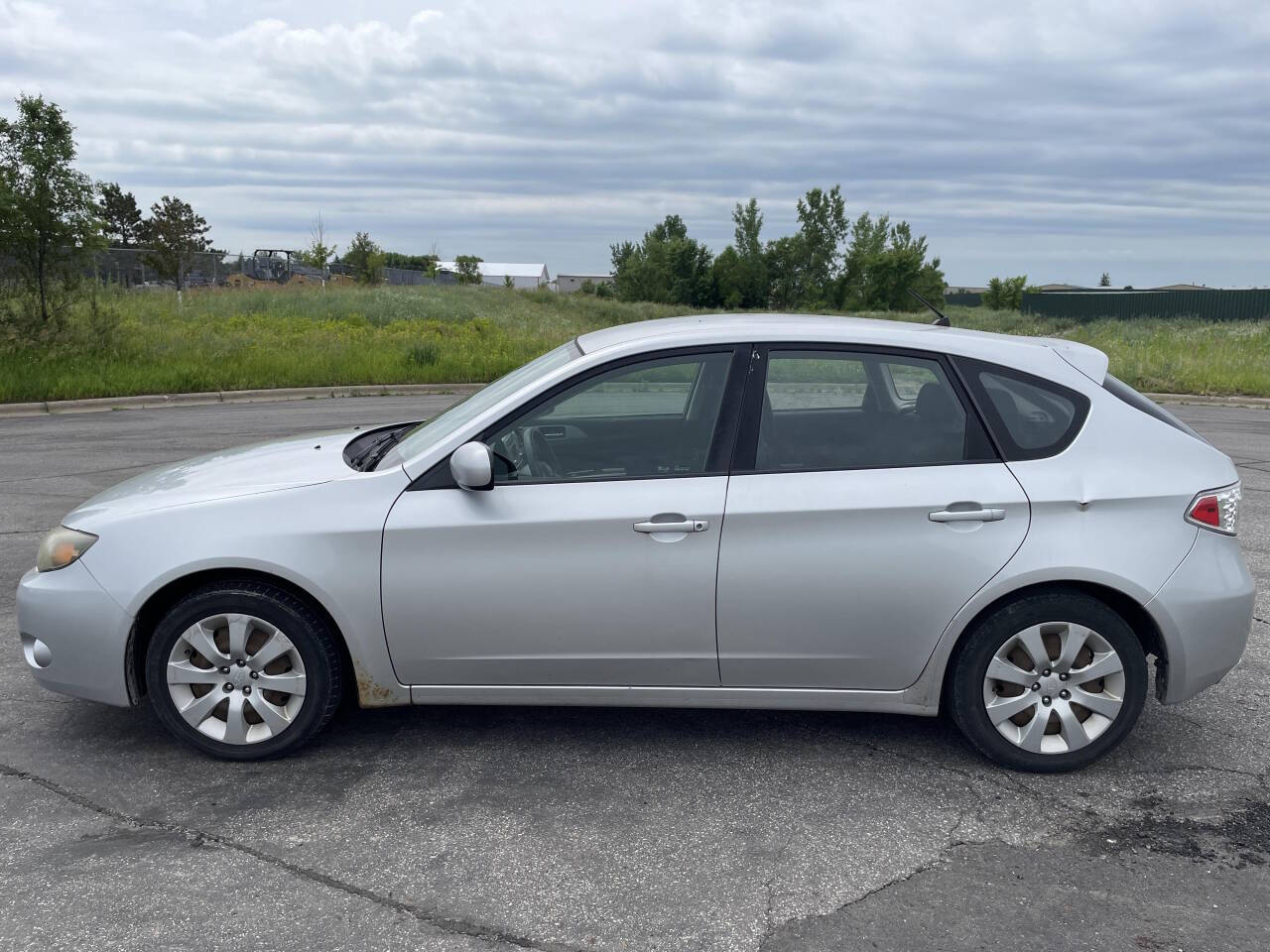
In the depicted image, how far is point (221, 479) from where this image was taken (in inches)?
173

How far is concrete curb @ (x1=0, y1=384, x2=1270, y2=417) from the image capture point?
54.2 ft

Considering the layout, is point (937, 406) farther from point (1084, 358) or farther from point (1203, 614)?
point (1203, 614)

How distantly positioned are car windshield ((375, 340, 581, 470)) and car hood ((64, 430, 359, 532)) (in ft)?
0.73

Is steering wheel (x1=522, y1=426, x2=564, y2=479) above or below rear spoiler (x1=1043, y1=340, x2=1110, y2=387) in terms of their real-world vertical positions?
below

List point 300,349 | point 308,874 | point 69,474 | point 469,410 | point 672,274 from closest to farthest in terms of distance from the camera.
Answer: point 308,874 → point 469,410 → point 69,474 → point 300,349 → point 672,274

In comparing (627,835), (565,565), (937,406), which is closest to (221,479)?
(565,565)

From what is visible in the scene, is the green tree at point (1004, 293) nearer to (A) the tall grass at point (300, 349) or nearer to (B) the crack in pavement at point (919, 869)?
(A) the tall grass at point (300, 349)

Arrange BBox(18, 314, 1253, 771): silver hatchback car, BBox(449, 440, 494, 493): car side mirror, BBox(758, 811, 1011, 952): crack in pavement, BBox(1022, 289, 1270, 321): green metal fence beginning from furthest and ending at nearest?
1. BBox(1022, 289, 1270, 321): green metal fence
2. BBox(18, 314, 1253, 771): silver hatchback car
3. BBox(449, 440, 494, 493): car side mirror
4. BBox(758, 811, 1011, 952): crack in pavement

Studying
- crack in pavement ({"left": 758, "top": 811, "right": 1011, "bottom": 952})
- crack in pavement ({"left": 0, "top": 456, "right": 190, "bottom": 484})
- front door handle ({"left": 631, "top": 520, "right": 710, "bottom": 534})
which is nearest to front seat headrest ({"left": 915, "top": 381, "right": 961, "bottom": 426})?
front door handle ({"left": 631, "top": 520, "right": 710, "bottom": 534})

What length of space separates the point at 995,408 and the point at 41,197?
1654cm

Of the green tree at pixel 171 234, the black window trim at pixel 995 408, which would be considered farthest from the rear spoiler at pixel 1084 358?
the green tree at pixel 171 234

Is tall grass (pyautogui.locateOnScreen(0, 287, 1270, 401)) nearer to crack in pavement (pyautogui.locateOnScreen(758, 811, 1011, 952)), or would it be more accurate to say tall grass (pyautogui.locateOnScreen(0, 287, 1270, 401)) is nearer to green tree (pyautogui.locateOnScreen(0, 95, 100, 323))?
green tree (pyautogui.locateOnScreen(0, 95, 100, 323))

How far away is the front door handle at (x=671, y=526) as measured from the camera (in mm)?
3984

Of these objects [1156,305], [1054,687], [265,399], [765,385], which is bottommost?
[265,399]
